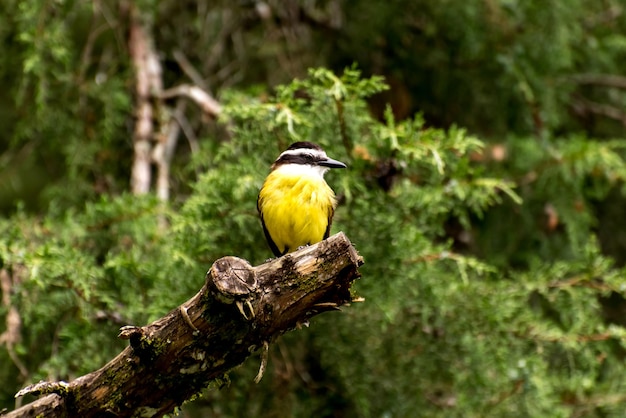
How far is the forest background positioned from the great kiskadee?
0.14 m

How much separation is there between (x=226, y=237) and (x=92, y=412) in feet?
5.28

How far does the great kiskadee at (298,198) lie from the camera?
4422mm

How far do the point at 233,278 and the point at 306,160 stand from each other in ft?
4.86

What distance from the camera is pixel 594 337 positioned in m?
5.15

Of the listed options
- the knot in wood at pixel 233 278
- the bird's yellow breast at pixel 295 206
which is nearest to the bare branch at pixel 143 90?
the bird's yellow breast at pixel 295 206

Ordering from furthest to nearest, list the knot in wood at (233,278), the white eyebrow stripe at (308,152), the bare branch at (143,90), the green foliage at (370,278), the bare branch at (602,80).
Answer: the bare branch at (602,80) < the bare branch at (143,90) < the green foliage at (370,278) < the white eyebrow stripe at (308,152) < the knot in wood at (233,278)

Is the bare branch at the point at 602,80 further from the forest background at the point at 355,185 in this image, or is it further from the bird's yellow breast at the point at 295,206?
the bird's yellow breast at the point at 295,206

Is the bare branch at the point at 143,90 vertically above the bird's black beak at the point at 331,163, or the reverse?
the bare branch at the point at 143,90

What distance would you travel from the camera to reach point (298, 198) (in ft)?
14.7

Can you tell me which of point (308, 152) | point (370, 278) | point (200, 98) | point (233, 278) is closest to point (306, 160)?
point (308, 152)

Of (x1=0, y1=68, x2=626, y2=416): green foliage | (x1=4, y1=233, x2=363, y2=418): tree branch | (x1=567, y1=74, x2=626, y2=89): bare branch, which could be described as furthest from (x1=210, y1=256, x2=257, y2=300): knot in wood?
(x1=567, y1=74, x2=626, y2=89): bare branch

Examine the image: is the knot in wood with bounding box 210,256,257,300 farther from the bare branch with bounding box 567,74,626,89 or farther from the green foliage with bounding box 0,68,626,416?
the bare branch with bounding box 567,74,626,89

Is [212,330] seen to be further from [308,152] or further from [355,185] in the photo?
[355,185]

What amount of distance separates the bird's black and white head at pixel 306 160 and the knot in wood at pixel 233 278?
4.50 feet
